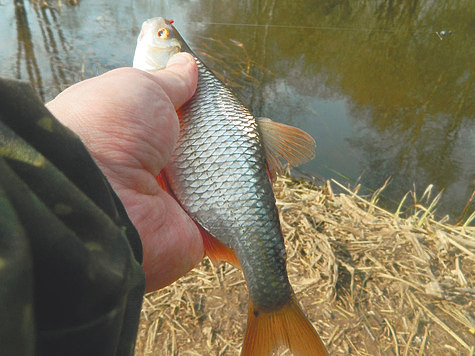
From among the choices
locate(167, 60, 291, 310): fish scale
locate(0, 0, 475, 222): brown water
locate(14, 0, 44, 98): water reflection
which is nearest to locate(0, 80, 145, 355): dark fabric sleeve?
locate(167, 60, 291, 310): fish scale

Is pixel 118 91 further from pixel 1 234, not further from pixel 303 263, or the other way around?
pixel 303 263

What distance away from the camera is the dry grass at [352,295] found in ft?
7.43

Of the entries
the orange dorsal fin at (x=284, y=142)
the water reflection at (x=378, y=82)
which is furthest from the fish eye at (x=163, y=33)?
the water reflection at (x=378, y=82)

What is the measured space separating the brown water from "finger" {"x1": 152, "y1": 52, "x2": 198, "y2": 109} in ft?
9.83

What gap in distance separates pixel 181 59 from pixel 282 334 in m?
1.48

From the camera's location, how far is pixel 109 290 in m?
0.55

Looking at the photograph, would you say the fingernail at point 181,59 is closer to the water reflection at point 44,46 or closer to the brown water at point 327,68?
the brown water at point 327,68

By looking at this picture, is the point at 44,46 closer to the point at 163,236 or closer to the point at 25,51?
the point at 25,51

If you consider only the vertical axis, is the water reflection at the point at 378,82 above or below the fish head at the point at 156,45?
below

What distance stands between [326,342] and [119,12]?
10100mm

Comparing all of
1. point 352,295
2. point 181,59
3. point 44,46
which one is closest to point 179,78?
point 181,59

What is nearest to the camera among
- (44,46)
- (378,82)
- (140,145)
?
(140,145)

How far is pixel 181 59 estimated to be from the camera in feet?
6.09

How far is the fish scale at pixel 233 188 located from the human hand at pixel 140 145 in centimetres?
11
